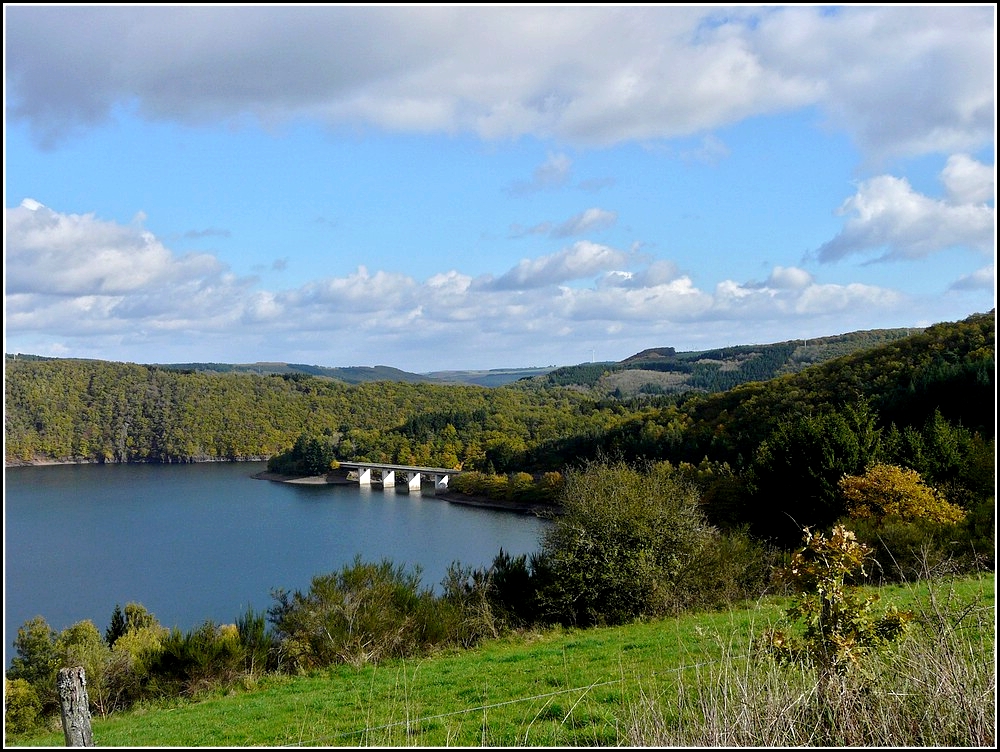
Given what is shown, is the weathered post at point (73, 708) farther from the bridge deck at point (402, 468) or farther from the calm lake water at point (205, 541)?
the bridge deck at point (402, 468)

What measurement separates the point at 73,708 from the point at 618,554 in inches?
389

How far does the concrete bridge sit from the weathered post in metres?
54.4

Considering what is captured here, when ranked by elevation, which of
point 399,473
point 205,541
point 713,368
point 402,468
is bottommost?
point 205,541

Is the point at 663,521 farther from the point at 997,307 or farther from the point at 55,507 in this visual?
the point at 55,507

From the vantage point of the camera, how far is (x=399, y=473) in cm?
6275

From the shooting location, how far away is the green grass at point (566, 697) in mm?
→ 2922

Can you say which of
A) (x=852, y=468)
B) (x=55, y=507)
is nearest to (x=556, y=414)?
(x=55, y=507)

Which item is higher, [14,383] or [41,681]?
[14,383]

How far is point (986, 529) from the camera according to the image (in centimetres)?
1175

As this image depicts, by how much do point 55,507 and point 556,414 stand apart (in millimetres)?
44763

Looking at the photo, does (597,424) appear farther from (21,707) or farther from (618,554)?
(21,707)

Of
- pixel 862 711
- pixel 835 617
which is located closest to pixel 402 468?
pixel 835 617

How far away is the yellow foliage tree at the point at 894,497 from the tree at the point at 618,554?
336 centimetres

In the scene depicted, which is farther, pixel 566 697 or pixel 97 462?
pixel 97 462
